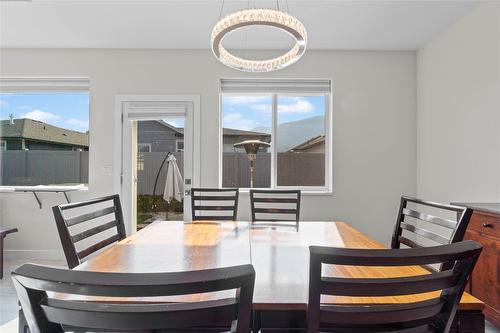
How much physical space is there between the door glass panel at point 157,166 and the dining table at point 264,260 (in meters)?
1.57

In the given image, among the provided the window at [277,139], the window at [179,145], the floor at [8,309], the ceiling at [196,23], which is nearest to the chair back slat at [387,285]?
the floor at [8,309]

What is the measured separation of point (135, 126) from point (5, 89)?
1.67 m

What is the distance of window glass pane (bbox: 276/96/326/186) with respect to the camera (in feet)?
12.2

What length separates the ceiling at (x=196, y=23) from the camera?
262 cm

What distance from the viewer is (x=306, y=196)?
3.56 m

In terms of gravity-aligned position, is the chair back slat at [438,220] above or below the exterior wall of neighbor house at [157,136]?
below

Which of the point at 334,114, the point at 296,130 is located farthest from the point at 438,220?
the point at 296,130

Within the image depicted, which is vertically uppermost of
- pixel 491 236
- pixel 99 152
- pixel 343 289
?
pixel 99 152

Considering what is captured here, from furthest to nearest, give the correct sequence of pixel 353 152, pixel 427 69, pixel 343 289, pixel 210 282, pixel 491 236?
pixel 353 152 → pixel 427 69 → pixel 491 236 → pixel 343 289 → pixel 210 282

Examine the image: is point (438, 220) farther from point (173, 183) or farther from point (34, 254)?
point (34, 254)

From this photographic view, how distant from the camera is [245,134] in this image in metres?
3.72

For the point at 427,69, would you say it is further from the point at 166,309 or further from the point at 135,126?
the point at 166,309

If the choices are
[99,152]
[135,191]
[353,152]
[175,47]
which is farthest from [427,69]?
[99,152]

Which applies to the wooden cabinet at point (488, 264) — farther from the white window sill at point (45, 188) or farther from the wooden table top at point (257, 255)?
the white window sill at point (45, 188)
